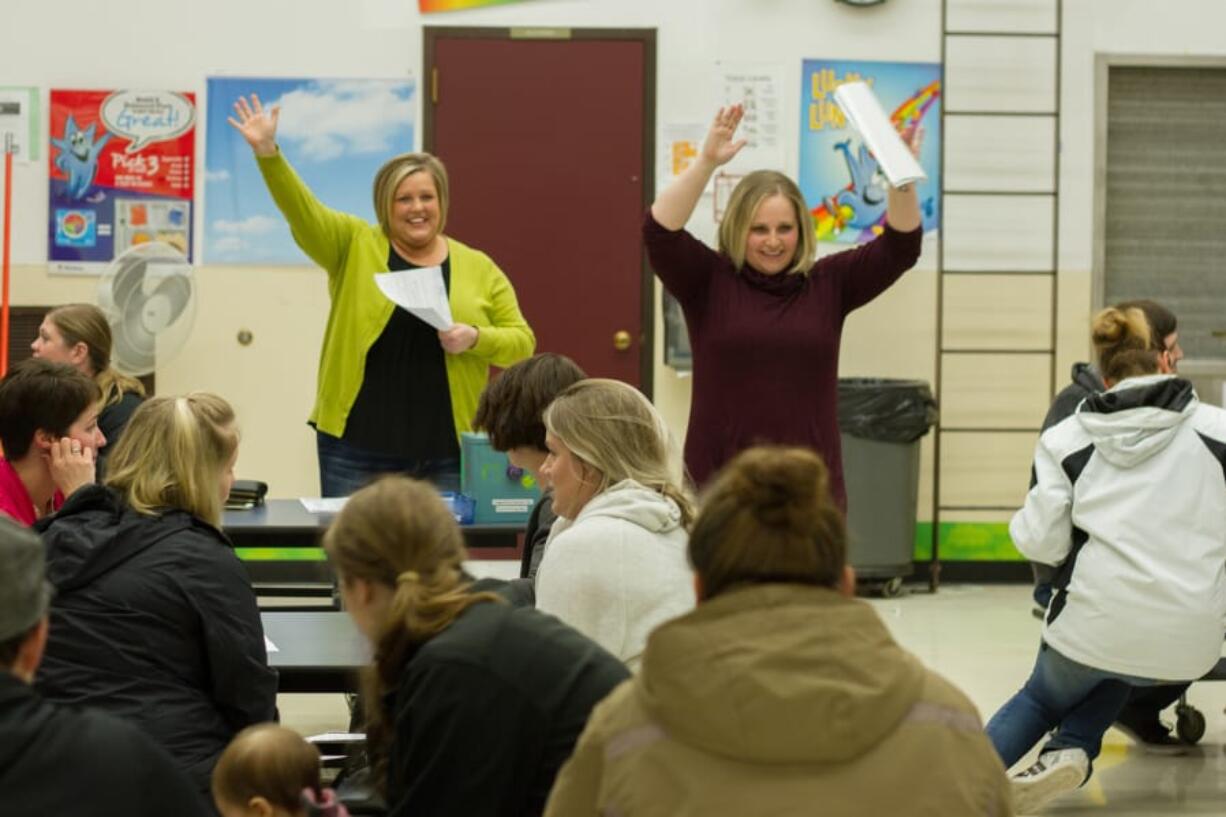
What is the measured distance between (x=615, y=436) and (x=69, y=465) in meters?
1.46

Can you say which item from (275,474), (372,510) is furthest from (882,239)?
(275,474)

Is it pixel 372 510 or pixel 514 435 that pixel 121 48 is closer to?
pixel 514 435

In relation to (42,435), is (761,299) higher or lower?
higher

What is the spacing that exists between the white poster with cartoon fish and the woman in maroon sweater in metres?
4.29

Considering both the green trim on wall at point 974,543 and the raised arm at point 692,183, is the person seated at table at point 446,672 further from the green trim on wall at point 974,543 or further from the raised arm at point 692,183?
the green trim on wall at point 974,543

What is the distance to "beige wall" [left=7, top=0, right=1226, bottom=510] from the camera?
817 cm

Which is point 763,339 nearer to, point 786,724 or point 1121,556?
point 1121,556

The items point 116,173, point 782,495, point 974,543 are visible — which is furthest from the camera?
point 974,543

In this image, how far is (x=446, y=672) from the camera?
2.20m

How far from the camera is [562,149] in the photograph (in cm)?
830

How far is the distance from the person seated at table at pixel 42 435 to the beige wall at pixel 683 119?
4.25m

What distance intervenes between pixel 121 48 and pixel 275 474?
2050 millimetres

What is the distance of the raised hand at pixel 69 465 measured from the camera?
3.95 m

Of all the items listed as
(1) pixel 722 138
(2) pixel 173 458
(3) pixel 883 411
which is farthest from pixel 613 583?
(3) pixel 883 411
